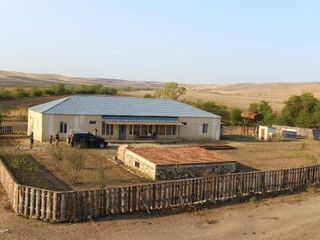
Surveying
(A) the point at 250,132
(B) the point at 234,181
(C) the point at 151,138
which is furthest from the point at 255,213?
(A) the point at 250,132

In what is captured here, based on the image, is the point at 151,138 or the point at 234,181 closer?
the point at 234,181

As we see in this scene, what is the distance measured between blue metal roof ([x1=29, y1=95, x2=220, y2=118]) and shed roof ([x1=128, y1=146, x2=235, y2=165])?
A: 42.3ft

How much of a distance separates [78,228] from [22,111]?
174ft

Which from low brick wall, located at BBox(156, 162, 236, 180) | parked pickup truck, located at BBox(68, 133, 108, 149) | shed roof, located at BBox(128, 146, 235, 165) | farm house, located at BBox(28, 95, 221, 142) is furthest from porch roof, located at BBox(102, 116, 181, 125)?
low brick wall, located at BBox(156, 162, 236, 180)

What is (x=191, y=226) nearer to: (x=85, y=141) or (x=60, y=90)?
(x=85, y=141)

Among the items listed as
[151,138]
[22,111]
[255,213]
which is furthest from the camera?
[22,111]

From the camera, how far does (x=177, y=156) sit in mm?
27000

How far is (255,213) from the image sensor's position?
17641 millimetres

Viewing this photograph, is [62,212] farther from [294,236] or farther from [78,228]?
[294,236]

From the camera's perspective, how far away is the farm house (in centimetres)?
3903

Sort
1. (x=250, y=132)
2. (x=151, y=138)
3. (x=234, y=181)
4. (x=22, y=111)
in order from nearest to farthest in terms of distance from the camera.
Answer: (x=234, y=181) → (x=151, y=138) → (x=250, y=132) → (x=22, y=111)

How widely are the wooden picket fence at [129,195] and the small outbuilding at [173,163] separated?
16.8ft

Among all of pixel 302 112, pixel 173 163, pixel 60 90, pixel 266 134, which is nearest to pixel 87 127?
pixel 173 163

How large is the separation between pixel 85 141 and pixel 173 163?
12.4 m
